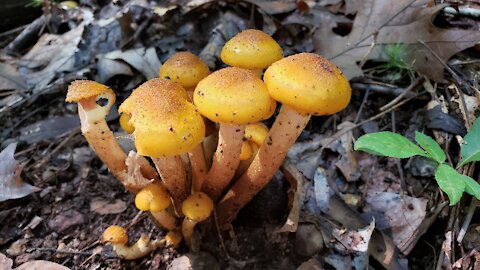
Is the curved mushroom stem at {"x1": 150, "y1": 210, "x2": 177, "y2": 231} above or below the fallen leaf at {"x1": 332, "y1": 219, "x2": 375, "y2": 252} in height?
above

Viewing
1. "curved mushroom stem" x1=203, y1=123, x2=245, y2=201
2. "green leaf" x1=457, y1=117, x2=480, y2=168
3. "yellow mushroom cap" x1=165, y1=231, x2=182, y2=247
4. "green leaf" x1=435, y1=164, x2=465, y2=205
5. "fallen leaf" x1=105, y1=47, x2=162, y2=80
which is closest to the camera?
"green leaf" x1=435, y1=164, x2=465, y2=205

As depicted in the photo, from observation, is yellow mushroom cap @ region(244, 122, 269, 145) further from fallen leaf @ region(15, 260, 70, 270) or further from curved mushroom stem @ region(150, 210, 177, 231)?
fallen leaf @ region(15, 260, 70, 270)

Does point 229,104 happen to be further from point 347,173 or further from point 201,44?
point 201,44

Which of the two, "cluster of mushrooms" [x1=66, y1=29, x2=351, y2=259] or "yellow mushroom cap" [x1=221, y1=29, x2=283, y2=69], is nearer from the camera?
"cluster of mushrooms" [x1=66, y1=29, x2=351, y2=259]

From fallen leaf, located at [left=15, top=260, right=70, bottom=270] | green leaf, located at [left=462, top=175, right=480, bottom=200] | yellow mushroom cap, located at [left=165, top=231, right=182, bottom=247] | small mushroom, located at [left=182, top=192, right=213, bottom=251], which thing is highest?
green leaf, located at [left=462, top=175, right=480, bottom=200]

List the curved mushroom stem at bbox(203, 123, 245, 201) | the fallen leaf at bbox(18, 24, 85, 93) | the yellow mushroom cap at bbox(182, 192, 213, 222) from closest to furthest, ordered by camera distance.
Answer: the curved mushroom stem at bbox(203, 123, 245, 201) → the yellow mushroom cap at bbox(182, 192, 213, 222) → the fallen leaf at bbox(18, 24, 85, 93)

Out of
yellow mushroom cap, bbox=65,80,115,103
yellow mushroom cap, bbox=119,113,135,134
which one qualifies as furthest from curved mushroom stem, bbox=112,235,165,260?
yellow mushroom cap, bbox=65,80,115,103
